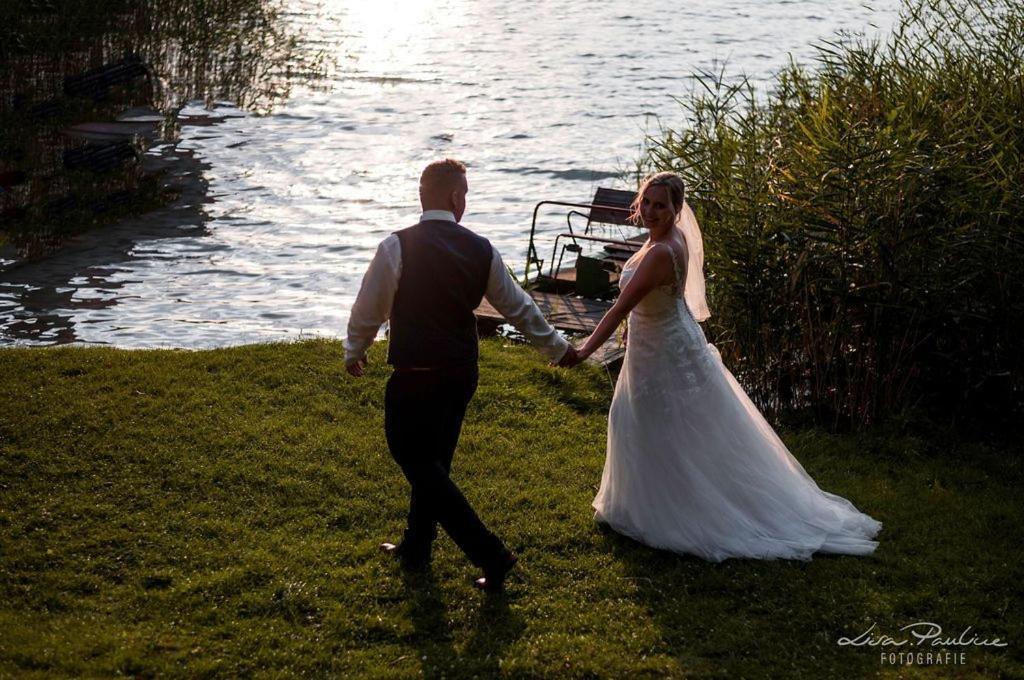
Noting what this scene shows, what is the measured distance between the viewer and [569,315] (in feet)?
42.9

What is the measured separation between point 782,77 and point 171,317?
25.3 ft

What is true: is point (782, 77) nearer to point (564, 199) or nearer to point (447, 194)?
point (447, 194)

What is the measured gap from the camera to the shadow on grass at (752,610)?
20.3 ft

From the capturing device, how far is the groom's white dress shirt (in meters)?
6.45

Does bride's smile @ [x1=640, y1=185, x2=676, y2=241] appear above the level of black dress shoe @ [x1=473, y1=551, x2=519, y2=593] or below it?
above

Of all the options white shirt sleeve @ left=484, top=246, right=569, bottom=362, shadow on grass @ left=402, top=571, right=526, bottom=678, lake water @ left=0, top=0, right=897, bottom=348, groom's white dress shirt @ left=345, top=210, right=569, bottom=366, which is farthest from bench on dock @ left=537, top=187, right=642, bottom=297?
shadow on grass @ left=402, top=571, right=526, bottom=678

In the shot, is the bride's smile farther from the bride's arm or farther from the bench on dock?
the bench on dock

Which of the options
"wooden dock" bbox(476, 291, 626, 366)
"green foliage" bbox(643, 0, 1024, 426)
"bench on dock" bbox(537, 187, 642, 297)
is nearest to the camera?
"green foliage" bbox(643, 0, 1024, 426)

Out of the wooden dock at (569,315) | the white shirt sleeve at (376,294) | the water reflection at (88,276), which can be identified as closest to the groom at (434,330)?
the white shirt sleeve at (376,294)

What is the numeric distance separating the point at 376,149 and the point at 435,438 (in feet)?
65.9

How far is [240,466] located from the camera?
340 inches

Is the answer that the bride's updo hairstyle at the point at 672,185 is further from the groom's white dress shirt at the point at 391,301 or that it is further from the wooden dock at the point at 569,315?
the wooden dock at the point at 569,315

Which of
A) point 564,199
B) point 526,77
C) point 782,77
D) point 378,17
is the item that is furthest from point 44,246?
point 378,17

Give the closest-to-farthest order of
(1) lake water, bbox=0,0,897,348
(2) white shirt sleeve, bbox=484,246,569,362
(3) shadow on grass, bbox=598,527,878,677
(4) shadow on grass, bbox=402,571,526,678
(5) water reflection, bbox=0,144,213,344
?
(4) shadow on grass, bbox=402,571,526,678
(3) shadow on grass, bbox=598,527,878,677
(2) white shirt sleeve, bbox=484,246,569,362
(5) water reflection, bbox=0,144,213,344
(1) lake water, bbox=0,0,897,348
